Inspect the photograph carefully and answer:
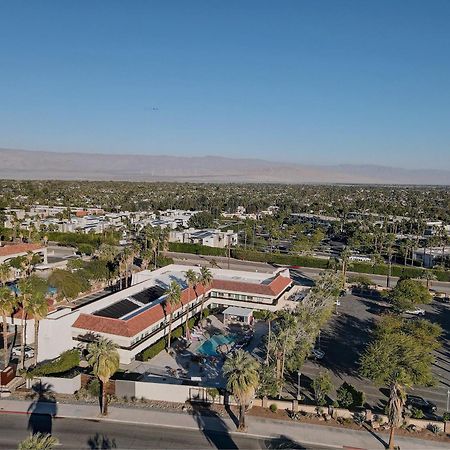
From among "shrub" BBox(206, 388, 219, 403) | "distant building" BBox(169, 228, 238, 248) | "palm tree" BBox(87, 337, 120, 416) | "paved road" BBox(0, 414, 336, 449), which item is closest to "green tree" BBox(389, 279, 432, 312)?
"shrub" BBox(206, 388, 219, 403)

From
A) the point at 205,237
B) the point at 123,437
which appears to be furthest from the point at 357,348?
the point at 205,237

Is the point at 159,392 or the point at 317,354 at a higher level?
the point at 159,392

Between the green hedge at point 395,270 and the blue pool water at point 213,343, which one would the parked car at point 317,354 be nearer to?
the blue pool water at point 213,343

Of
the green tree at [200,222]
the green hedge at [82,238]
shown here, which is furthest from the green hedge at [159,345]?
the green tree at [200,222]

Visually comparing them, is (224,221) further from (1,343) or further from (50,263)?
(1,343)

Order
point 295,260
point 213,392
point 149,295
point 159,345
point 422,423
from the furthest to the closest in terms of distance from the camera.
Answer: point 295,260 → point 149,295 → point 159,345 → point 213,392 → point 422,423

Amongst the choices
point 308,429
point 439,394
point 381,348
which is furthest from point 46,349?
point 439,394

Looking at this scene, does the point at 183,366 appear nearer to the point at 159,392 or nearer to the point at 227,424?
the point at 159,392
